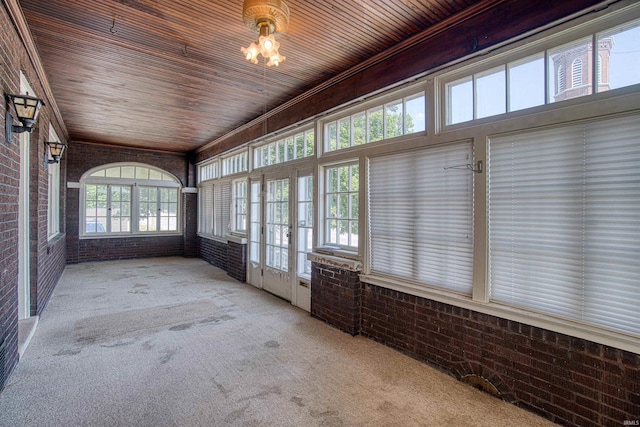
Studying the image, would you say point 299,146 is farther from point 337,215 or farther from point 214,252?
point 214,252

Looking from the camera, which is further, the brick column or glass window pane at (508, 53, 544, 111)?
the brick column

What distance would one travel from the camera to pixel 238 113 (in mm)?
5445

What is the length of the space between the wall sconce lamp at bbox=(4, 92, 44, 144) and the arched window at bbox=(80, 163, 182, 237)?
609 centimetres

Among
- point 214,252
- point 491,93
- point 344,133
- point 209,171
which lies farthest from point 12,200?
point 209,171

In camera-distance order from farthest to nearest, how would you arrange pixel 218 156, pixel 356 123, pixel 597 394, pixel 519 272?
pixel 218 156
pixel 356 123
pixel 519 272
pixel 597 394

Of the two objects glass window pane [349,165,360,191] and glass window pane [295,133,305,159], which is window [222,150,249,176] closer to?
glass window pane [295,133,305,159]

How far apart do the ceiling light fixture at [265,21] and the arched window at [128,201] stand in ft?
24.8

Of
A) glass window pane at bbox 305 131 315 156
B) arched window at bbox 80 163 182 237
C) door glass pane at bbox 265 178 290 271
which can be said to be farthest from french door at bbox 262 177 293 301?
arched window at bbox 80 163 182 237

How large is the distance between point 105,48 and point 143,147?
578 cm

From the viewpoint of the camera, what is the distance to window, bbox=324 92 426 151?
310cm

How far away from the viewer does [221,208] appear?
7.33 meters

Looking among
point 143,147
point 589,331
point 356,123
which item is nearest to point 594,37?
point 589,331

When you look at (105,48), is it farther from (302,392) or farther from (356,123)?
(302,392)

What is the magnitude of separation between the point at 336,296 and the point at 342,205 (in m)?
1.09
